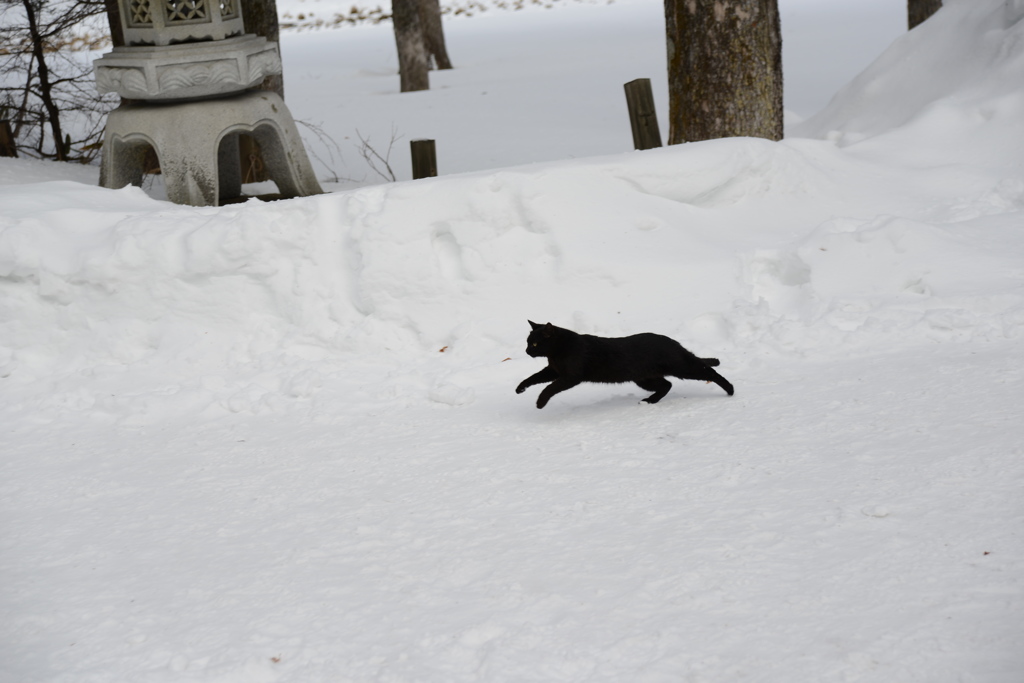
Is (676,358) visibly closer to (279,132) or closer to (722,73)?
(722,73)

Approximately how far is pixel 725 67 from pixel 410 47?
852cm

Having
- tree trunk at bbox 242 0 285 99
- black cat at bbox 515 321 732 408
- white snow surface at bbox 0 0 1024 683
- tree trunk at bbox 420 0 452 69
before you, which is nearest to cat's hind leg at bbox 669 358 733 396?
black cat at bbox 515 321 732 408

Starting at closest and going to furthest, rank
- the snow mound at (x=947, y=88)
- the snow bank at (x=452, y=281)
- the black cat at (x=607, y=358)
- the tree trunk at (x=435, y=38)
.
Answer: the black cat at (x=607, y=358) → the snow bank at (x=452, y=281) → the snow mound at (x=947, y=88) → the tree trunk at (x=435, y=38)

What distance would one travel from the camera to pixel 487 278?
4762 mm

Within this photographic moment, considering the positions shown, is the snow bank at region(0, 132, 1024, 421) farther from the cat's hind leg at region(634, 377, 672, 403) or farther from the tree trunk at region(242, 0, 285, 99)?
the tree trunk at region(242, 0, 285, 99)

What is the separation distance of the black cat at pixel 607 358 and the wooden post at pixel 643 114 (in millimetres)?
3547

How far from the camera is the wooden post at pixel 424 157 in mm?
6797

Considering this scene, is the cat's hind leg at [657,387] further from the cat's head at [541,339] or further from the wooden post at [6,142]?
the wooden post at [6,142]

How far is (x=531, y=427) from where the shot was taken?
3.74m

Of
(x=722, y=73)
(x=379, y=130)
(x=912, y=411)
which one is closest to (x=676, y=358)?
(x=912, y=411)

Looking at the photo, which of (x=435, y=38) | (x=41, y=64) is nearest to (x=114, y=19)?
(x=41, y=64)

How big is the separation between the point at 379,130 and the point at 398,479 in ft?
29.4

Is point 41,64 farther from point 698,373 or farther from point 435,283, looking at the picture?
point 698,373

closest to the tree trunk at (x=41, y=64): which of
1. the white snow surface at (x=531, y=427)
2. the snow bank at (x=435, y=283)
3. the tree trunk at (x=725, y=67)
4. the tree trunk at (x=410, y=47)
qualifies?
the white snow surface at (x=531, y=427)
